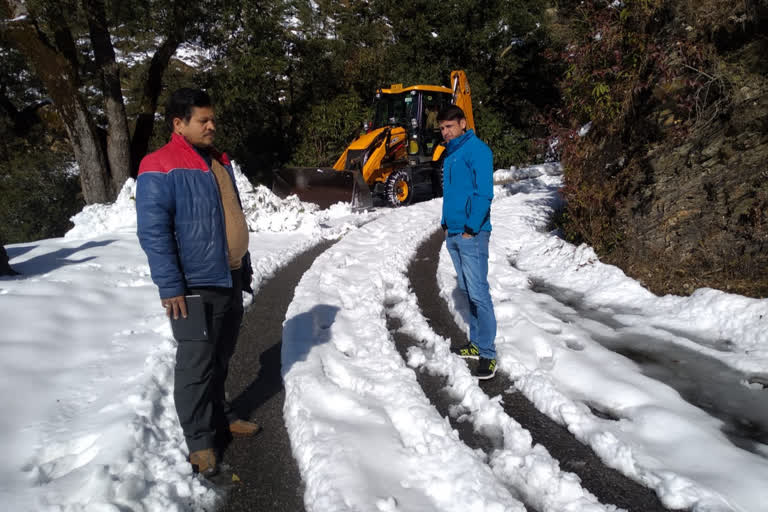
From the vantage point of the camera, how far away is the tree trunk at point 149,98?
13.2 metres

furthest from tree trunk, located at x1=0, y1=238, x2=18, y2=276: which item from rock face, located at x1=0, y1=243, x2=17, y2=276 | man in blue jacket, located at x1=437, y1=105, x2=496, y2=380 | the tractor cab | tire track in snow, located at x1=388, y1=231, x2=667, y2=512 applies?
the tractor cab

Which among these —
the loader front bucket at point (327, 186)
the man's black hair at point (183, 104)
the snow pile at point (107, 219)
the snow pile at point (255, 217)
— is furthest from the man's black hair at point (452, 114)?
the loader front bucket at point (327, 186)

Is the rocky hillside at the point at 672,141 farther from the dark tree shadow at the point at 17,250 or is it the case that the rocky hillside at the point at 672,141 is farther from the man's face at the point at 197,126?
the dark tree shadow at the point at 17,250

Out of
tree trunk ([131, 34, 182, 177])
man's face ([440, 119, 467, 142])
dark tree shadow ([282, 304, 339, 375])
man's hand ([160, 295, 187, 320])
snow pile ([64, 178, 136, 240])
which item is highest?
tree trunk ([131, 34, 182, 177])

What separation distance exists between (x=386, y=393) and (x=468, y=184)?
1669mm

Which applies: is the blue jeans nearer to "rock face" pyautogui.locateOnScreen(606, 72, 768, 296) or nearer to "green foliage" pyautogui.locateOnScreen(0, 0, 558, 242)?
"rock face" pyautogui.locateOnScreen(606, 72, 768, 296)

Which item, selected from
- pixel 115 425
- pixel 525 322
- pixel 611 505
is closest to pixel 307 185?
pixel 525 322

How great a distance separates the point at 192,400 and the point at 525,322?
316 cm

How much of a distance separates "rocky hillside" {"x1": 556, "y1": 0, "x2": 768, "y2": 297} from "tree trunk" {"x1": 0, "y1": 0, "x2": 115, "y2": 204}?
10817 millimetres

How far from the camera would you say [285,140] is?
21.7 meters

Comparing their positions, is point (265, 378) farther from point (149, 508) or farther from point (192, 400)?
point (149, 508)

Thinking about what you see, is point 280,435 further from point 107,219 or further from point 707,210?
point 107,219

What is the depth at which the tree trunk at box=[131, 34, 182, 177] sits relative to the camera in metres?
13.2

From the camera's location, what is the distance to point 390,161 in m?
12.7
